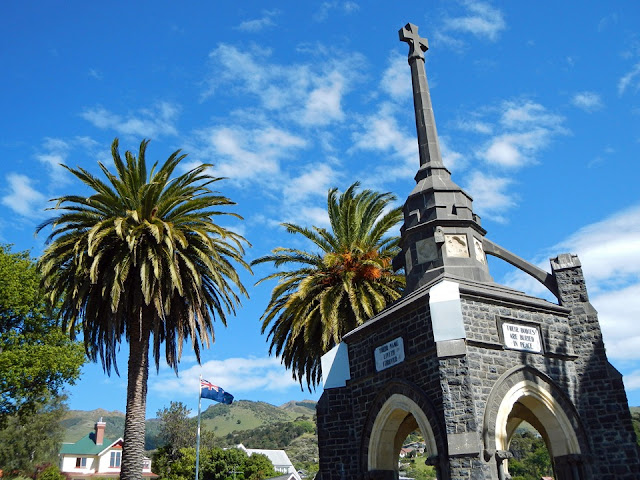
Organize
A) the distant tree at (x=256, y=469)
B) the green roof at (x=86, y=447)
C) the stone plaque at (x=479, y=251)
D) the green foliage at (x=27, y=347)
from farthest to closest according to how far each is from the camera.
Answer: the green roof at (x=86, y=447)
the distant tree at (x=256, y=469)
the green foliage at (x=27, y=347)
the stone plaque at (x=479, y=251)

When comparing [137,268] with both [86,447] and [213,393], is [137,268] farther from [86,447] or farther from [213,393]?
[86,447]

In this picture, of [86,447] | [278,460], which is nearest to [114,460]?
[86,447]

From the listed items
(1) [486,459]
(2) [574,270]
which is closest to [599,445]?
(1) [486,459]

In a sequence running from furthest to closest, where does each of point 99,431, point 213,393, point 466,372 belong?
point 99,431
point 213,393
point 466,372

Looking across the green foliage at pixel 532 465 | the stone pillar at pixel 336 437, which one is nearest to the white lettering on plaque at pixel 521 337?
the stone pillar at pixel 336 437

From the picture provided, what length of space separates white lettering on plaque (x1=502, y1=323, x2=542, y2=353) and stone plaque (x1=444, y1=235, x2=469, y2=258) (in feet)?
8.52

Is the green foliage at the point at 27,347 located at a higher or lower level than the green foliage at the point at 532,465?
higher

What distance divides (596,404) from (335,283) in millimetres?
10462

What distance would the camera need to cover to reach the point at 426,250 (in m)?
16.6

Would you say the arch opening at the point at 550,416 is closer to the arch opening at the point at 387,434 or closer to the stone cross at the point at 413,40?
the arch opening at the point at 387,434

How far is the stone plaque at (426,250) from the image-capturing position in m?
16.5

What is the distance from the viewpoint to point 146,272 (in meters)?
17.5

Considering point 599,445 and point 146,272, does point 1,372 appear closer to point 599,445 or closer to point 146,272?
point 146,272

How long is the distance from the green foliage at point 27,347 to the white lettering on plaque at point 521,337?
74.5 ft
